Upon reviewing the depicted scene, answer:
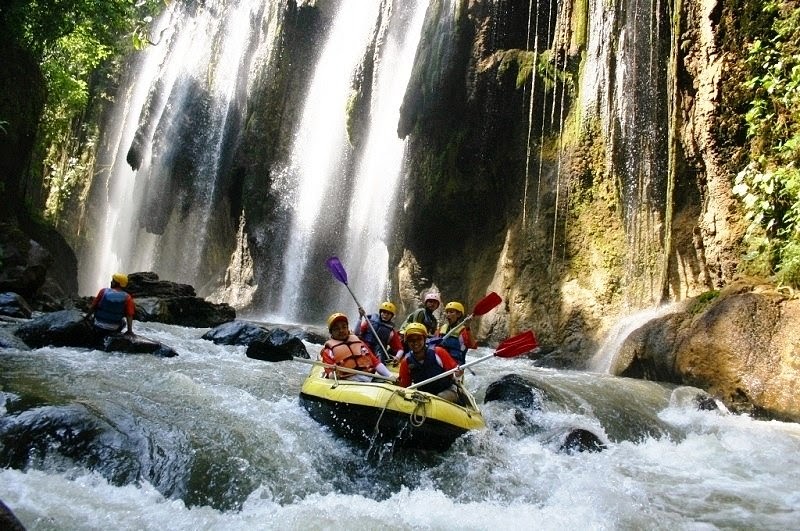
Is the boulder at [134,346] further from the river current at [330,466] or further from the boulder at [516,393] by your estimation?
the boulder at [516,393]

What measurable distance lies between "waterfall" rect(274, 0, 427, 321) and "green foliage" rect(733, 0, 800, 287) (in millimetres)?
11514

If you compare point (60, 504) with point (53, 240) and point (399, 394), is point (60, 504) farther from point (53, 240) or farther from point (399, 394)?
point (53, 240)

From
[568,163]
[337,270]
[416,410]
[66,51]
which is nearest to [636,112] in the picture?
[568,163]

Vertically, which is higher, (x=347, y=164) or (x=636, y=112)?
(x=347, y=164)

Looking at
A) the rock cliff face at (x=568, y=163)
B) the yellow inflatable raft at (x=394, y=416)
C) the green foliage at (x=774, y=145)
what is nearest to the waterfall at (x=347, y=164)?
the rock cliff face at (x=568, y=163)

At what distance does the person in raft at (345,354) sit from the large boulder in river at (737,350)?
488 centimetres

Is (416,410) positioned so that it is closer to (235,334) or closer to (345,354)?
(345,354)

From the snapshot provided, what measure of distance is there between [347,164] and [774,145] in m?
15.1

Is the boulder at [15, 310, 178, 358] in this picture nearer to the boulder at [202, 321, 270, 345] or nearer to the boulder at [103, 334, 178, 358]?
the boulder at [103, 334, 178, 358]

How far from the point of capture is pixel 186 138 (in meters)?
28.2

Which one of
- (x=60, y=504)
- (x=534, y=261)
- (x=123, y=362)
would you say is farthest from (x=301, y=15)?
(x=60, y=504)

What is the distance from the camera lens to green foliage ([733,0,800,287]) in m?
9.52

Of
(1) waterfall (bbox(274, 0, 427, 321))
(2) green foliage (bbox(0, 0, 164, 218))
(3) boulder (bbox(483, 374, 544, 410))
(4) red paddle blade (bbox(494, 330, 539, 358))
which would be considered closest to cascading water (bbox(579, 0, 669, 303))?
(3) boulder (bbox(483, 374, 544, 410))

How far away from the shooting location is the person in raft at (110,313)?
31.1ft
